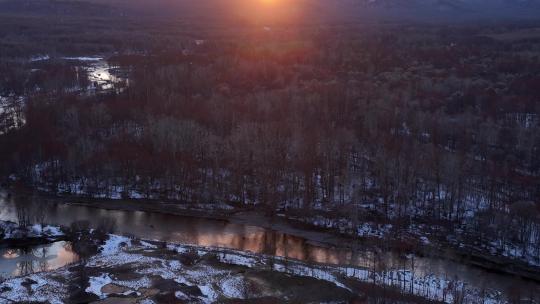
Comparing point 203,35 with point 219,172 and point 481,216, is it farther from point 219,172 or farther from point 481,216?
point 481,216

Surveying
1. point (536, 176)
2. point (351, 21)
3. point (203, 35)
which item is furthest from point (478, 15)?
point (536, 176)

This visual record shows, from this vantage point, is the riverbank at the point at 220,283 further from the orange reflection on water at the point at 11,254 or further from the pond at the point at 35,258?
the orange reflection on water at the point at 11,254

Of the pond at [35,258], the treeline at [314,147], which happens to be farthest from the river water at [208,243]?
the treeline at [314,147]

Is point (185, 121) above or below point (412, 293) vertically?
above

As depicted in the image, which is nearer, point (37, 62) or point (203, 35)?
point (37, 62)

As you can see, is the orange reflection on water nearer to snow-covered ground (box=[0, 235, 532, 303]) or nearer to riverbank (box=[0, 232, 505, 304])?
riverbank (box=[0, 232, 505, 304])
